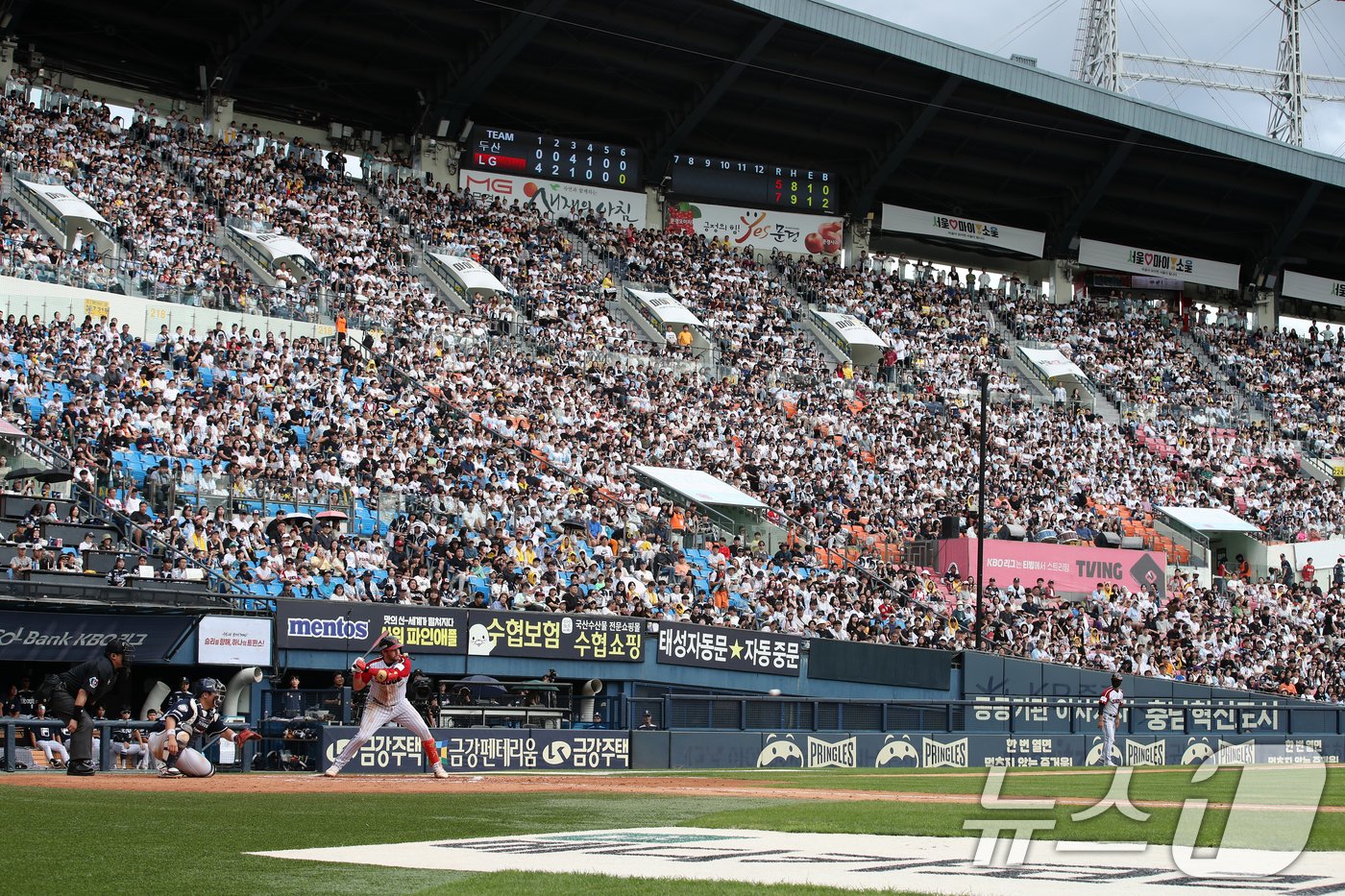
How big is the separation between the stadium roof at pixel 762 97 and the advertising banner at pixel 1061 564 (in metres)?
17.7

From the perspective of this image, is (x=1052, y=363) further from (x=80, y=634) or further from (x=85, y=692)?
(x=85, y=692)

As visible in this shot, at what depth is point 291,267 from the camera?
3881 centimetres

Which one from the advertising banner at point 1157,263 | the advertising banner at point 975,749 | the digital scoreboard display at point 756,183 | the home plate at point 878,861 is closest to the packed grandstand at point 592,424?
the digital scoreboard display at point 756,183

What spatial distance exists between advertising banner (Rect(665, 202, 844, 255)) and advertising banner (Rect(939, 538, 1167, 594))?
19.6 m

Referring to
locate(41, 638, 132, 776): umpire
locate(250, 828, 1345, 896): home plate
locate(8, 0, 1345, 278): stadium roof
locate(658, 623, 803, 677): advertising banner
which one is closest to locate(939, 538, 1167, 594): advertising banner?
locate(658, 623, 803, 677): advertising banner

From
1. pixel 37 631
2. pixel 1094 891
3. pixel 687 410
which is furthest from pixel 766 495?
pixel 1094 891

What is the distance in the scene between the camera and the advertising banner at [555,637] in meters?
26.3

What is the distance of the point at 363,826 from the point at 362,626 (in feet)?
47.0

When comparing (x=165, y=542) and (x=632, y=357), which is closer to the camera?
(x=165, y=542)

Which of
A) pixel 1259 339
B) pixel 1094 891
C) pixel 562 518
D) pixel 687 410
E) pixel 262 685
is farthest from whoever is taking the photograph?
pixel 1259 339

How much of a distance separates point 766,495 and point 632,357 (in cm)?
683

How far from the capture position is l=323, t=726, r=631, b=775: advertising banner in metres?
19.2

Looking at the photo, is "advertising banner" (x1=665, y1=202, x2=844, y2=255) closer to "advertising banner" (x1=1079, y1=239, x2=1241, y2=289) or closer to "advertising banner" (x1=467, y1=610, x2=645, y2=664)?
"advertising banner" (x1=1079, y1=239, x2=1241, y2=289)

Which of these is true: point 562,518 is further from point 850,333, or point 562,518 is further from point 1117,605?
point 850,333
